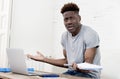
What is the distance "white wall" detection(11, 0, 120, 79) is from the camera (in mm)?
2566

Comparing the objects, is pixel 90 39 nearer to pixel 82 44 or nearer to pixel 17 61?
pixel 82 44

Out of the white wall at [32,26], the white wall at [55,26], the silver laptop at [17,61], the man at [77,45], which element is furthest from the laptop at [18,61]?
the white wall at [32,26]

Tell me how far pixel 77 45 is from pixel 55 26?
55.6 inches

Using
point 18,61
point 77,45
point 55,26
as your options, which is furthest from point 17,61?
point 55,26

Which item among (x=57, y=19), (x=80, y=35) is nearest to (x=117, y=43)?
(x=80, y=35)

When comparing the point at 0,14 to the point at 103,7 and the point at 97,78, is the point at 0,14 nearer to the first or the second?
the point at 103,7

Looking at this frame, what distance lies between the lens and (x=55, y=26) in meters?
3.42

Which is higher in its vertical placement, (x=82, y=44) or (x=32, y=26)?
(x=32, y=26)

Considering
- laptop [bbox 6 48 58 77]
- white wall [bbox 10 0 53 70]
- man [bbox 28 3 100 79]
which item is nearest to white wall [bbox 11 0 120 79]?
white wall [bbox 10 0 53 70]

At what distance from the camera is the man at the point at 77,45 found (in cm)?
192

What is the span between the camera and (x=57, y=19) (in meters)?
3.39

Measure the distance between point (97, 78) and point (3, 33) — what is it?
4.99 feet

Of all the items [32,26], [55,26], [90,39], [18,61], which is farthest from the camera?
[55,26]

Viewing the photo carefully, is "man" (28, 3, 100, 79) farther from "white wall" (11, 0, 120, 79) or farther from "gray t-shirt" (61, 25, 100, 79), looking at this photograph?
"white wall" (11, 0, 120, 79)
